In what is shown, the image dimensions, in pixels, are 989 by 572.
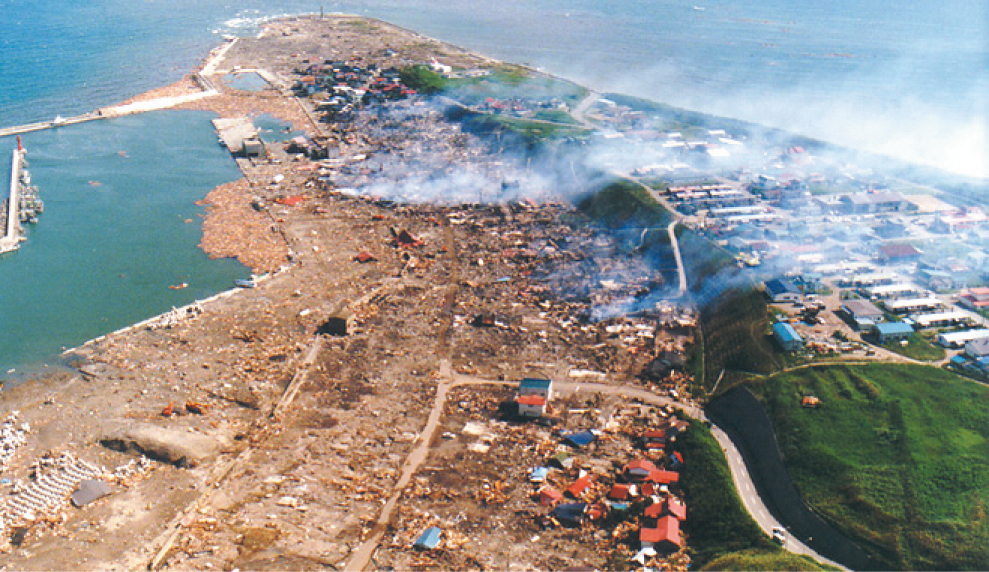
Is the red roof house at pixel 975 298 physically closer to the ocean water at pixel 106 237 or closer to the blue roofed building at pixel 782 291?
the blue roofed building at pixel 782 291

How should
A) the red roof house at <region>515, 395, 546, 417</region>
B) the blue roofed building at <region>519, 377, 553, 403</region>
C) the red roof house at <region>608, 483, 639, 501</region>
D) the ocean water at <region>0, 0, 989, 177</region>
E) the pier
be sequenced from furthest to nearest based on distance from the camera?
the ocean water at <region>0, 0, 989, 177</region>, the pier, the blue roofed building at <region>519, 377, 553, 403</region>, the red roof house at <region>515, 395, 546, 417</region>, the red roof house at <region>608, 483, 639, 501</region>

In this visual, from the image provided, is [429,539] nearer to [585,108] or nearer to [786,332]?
[786,332]

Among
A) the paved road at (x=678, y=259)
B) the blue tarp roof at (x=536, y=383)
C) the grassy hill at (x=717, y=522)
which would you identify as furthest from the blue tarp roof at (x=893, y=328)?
the blue tarp roof at (x=536, y=383)

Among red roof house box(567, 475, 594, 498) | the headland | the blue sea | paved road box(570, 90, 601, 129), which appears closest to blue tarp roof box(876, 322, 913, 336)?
the headland

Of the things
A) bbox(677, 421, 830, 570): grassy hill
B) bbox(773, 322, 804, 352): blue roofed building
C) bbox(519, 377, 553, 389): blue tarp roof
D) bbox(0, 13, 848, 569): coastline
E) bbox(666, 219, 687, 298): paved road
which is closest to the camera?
bbox(677, 421, 830, 570): grassy hill

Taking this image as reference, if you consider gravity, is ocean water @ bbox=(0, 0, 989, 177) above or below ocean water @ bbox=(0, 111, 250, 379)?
above

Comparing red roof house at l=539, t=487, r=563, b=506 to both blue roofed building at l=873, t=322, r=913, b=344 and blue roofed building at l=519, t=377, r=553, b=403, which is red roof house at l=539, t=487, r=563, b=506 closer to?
blue roofed building at l=519, t=377, r=553, b=403

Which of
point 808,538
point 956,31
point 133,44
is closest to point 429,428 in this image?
Result: point 808,538
